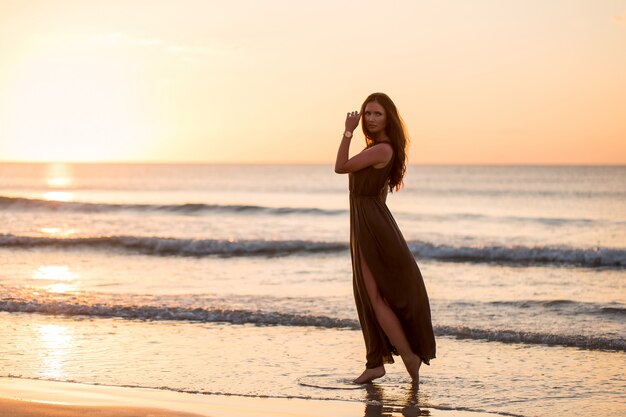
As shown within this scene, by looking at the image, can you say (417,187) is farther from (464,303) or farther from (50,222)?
(464,303)

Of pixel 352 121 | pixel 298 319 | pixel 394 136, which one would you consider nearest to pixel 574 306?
pixel 298 319

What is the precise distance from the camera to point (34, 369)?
22.8 ft

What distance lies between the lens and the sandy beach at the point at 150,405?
5.52m

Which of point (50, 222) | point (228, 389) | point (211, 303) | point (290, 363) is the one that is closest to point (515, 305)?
point (211, 303)

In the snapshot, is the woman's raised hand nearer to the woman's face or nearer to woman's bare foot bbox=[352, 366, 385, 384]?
the woman's face

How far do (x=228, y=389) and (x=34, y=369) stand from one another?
65.4 inches

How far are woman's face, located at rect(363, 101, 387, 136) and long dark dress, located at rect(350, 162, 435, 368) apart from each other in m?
0.28

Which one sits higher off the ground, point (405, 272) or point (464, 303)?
point (405, 272)

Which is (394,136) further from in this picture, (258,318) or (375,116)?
(258,318)

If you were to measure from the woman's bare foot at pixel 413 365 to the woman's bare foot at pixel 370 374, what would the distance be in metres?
0.20

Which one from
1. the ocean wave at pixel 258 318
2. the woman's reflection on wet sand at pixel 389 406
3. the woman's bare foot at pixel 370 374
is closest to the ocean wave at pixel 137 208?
the ocean wave at pixel 258 318

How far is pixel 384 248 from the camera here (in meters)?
6.29

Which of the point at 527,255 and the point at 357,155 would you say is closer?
the point at 357,155

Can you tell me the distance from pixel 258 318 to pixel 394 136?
12.7 feet
